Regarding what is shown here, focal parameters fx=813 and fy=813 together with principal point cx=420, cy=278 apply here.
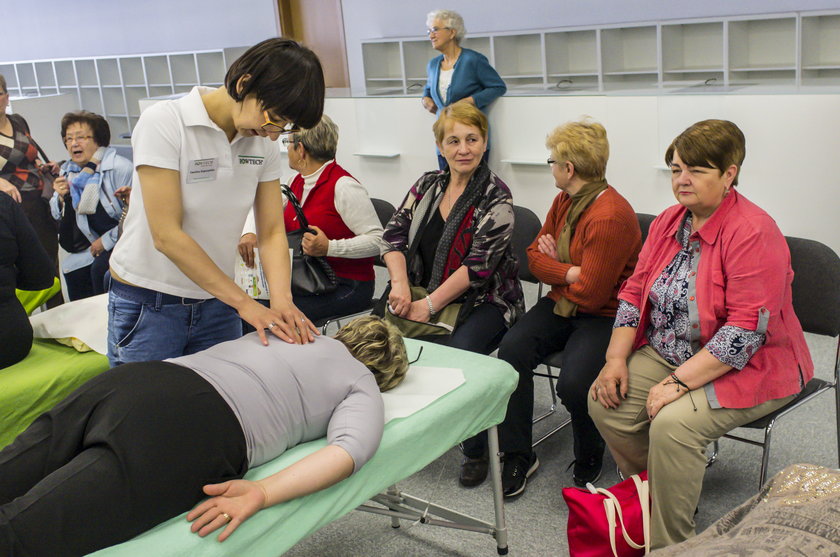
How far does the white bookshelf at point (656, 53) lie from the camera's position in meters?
5.84

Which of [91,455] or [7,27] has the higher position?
[7,27]

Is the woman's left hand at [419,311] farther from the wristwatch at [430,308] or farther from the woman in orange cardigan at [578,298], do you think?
the woman in orange cardigan at [578,298]

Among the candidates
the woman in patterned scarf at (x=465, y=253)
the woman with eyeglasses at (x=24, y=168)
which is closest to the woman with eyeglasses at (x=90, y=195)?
the woman with eyeglasses at (x=24, y=168)

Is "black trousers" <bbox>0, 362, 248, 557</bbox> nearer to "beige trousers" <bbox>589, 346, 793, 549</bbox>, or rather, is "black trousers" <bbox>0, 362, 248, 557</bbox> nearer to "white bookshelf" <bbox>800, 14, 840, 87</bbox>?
"beige trousers" <bbox>589, 346, 793, 549</bbox>

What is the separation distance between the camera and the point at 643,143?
4195 millimetres

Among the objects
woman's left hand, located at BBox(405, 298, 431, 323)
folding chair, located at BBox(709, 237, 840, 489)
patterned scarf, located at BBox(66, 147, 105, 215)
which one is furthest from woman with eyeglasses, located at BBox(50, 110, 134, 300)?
folding chair, located at BBox(709, 237, 840, 489)

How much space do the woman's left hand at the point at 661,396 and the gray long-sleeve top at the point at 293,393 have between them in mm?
762

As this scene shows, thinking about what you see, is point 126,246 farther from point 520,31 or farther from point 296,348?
point 520,31

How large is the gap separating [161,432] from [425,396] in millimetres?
678

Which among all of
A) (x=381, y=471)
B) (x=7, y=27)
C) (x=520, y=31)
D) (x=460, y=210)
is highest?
(x=7, y=27)

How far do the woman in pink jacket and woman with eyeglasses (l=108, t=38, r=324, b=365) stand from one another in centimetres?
94

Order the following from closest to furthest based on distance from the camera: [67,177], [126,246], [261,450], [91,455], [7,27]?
[91,455], [261,450], [126,246], [67,177], [7,27]

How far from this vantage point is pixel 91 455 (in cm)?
148

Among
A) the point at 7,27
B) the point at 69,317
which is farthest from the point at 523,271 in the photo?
the point at 7,27
